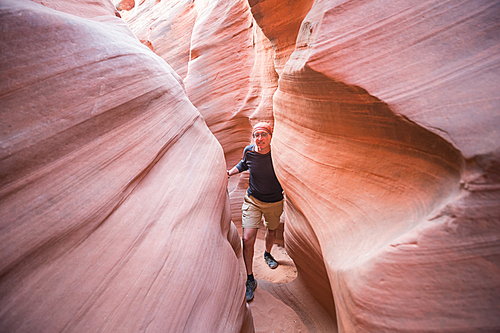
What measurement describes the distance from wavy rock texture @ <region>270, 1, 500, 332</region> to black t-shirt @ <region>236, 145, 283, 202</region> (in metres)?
1.15

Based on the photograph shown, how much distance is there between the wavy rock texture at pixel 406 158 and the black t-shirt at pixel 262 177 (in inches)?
45.2

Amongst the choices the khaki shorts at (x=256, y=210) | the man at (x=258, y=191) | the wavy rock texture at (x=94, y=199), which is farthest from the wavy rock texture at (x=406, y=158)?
the khaki shorts at (x=256, y=210)

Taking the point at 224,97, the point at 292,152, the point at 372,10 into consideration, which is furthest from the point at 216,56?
the point at 372,10

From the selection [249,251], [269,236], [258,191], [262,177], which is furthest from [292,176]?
[269,236]

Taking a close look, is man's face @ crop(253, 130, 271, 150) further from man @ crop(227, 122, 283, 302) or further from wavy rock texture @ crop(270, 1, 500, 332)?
wavy rock texture @ crop(270, 1, 500, 332)

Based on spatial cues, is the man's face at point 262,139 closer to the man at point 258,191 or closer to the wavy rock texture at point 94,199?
the man at point 258,191

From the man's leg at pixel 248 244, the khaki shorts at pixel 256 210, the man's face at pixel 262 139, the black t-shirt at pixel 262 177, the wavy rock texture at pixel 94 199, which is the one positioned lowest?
the man's leg at pixel 248 244

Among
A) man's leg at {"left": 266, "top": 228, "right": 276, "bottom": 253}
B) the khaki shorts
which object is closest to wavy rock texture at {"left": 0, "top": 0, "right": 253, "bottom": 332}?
the khaki shorts

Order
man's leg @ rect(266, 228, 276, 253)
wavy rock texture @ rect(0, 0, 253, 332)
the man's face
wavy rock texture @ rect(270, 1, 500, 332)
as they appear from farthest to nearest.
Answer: man's leg @ rect(266, 228, 276, 253) → the man's face → wavy rock texture @ rect(0, 0, 253, 332) → wavy rock texture @ rect(270, 1, 500, 332)

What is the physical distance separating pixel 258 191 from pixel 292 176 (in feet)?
3.27

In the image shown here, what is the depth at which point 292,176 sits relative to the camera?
2305 millimetres

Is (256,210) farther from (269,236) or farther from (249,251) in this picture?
(269,236)

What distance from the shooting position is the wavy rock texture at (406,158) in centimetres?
95

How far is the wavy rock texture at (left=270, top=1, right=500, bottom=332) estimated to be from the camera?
95cm
